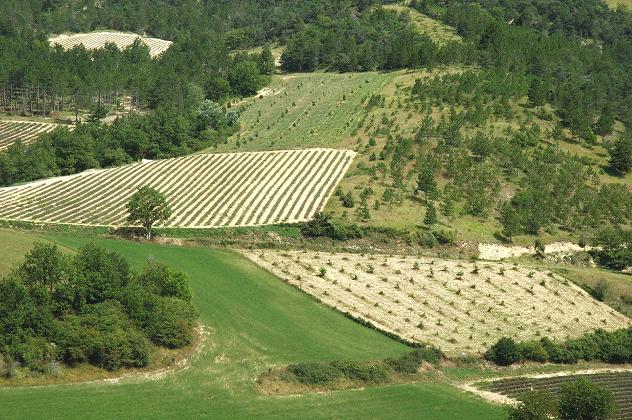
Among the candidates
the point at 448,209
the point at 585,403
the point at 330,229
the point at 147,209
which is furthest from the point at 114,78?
the point at 585,403

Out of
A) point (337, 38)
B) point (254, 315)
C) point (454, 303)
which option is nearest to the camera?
point (254, 315)

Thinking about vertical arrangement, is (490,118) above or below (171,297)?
above

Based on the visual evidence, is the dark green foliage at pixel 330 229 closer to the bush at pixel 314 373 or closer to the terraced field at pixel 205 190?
the terraced field at pixel 205 190

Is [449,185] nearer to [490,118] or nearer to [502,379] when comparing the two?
[490,118]

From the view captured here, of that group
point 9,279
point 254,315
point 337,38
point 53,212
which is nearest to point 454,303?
point 254,315

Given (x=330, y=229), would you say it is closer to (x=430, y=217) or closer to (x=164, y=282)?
(x=430, y=217)

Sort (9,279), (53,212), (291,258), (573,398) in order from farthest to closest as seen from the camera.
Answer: (53,212), (291,258), (9,279), (573,398)
